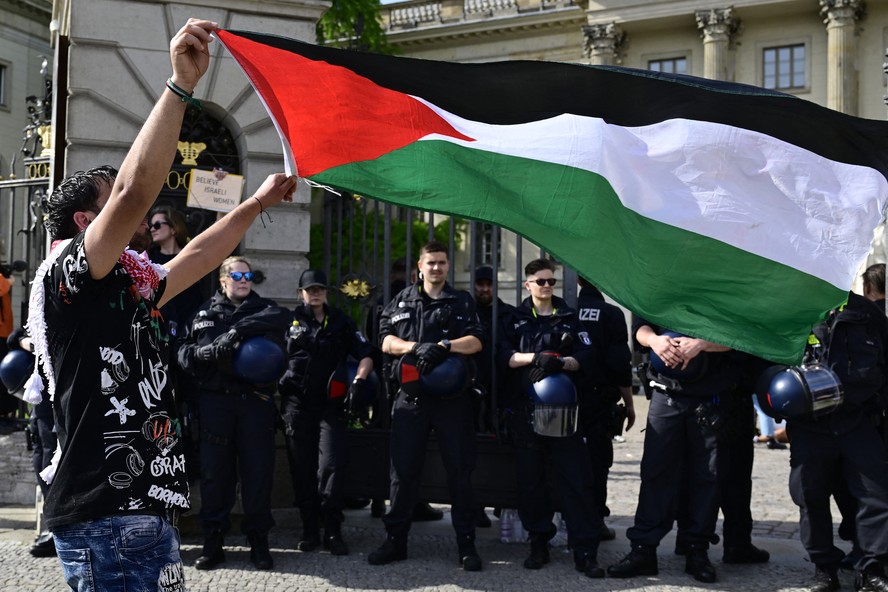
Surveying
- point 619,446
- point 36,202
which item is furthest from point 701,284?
point 619,446

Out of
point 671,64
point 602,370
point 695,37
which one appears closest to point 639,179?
point 602,370

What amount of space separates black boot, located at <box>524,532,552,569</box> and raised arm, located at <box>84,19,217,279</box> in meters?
4.89

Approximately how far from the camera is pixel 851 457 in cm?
636

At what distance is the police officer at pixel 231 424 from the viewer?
6973 millimetres

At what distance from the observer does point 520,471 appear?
7227 millimetres

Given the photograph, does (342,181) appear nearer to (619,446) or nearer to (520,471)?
(520,471)

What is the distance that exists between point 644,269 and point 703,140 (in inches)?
27.5

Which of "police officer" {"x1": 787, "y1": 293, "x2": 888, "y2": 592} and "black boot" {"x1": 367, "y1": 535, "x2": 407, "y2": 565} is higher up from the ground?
"police officer" {"x1": 787, "y1": 293, "x2": 888, "y2": 592}

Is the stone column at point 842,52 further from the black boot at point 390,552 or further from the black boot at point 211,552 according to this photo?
the black boot at point 211,552

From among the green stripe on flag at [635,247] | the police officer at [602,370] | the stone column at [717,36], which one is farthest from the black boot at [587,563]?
the stone column at [717,36]

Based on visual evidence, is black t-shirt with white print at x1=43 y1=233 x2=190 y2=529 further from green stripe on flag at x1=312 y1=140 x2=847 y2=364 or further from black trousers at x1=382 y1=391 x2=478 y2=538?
black trousers at x1=382 y1=391 x2=478 y2=538

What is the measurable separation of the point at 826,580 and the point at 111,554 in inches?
195

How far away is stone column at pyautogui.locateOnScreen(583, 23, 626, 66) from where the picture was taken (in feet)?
138

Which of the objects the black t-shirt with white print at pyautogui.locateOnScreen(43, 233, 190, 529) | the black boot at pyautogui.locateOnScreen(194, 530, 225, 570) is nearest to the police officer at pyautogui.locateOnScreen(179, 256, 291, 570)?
the black boot at pyautogui.locateOnScreen(194, 530, 225, 570)
